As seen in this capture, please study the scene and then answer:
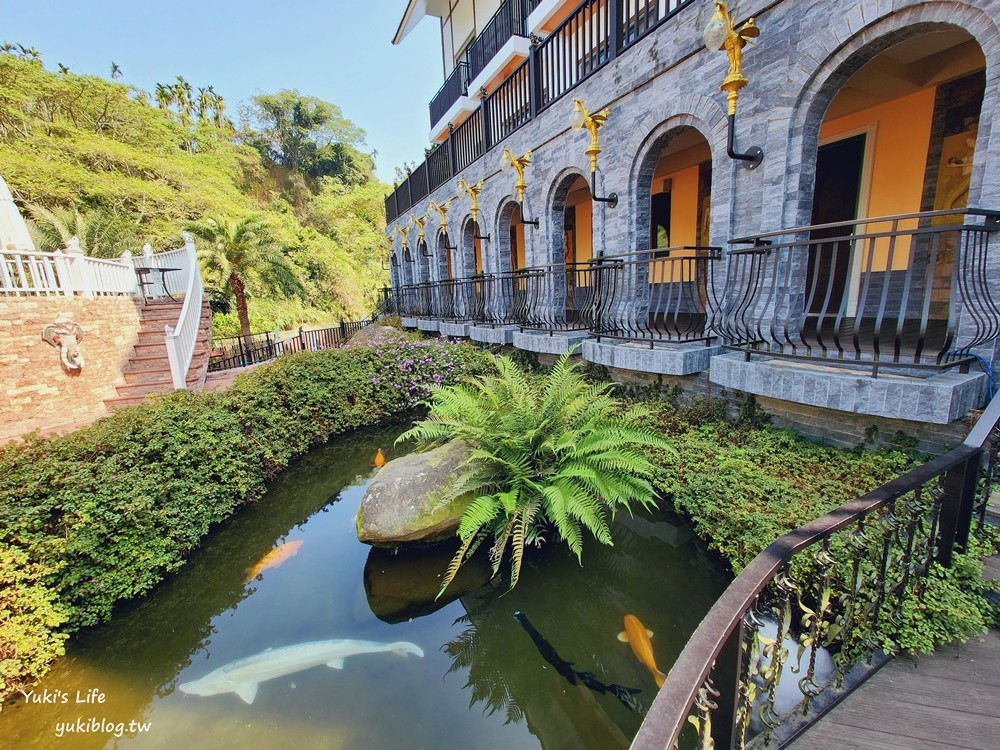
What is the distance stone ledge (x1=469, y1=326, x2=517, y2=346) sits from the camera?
27.0ft

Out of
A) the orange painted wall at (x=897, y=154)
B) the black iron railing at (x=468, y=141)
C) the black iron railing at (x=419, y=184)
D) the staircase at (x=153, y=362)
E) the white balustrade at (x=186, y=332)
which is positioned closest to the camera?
the orange painted wall at (x=897, y=154)

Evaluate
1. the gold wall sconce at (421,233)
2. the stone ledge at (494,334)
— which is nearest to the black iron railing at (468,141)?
the gold wall sconce at (421,233)

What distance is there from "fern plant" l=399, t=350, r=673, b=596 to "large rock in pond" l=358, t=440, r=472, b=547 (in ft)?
0.79

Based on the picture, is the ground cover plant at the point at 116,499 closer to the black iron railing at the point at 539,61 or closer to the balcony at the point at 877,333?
the balcony at the point at 877,333

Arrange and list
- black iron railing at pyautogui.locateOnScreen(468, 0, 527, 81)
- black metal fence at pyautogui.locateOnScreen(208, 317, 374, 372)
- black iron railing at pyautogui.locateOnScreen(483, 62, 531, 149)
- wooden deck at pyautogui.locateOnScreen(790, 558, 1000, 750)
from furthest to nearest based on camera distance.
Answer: black metal fence at pyautogui.locateOnScreen(208, 317, 374, 372) → black iron railing at pyautogui.locateOnScreen(468, 0, 527, 81) → black iron railing at pyautogui.locateOnScreen(483, 62, 531, 149) → wooden deck at pyautogui.locateOnScreen(790, 558, 1000, 750)

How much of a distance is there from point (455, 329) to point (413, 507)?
667cm

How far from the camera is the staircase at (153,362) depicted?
702 centimetres

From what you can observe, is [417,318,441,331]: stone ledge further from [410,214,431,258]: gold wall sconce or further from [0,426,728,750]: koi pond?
[0,426,728,750]: koi pond

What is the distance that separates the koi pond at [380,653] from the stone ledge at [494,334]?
15.2 ft

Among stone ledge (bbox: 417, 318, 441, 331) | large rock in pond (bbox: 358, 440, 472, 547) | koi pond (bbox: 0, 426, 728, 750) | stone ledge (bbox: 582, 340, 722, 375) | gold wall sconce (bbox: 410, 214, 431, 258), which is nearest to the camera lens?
koi pond (bbox: 0, 426, 728, 750)

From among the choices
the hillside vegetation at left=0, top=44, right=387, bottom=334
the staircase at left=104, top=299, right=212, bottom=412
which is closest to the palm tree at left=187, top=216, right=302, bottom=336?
the hillside vegetation at left=0, top=44, right=387, bottom=334

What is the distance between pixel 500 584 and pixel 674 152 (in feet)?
25.3

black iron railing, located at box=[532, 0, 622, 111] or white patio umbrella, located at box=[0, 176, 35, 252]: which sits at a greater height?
black iron railing, located at box=[532, 0, 622, 111]

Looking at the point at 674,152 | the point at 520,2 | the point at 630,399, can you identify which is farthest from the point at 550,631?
the point at 520,2
